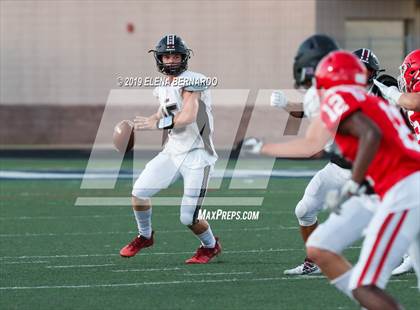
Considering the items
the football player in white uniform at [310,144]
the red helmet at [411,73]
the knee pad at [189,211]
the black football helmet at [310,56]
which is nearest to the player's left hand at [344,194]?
the football player in white uniform at [310,144]

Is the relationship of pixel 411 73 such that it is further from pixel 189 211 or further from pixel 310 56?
pixel 310 56

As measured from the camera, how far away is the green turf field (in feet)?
22.8

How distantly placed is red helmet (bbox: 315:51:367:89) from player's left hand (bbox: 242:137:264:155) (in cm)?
46

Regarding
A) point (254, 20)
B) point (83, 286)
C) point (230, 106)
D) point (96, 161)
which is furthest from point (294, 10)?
point (83, 286)

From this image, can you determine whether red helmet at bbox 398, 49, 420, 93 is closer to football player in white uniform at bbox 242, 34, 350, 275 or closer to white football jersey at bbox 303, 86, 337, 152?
football player in white uniform at bbox 242, 34, 350, 275

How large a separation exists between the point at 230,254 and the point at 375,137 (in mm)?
3990

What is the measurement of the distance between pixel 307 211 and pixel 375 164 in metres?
2.54

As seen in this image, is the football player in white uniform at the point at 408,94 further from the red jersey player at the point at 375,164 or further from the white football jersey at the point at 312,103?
the red jersey player at the point at 375,164

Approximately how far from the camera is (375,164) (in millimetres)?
5398

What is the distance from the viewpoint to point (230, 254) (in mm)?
9000

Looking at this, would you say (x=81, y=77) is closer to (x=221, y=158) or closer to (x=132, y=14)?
(x=132, y=14)

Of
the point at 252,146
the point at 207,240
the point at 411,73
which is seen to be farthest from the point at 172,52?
the point at 252,146

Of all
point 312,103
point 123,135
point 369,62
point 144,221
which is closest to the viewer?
point 312,103

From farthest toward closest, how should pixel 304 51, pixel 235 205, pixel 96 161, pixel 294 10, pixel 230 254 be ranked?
pixel 294 10, pixel 96 161, pixel 235 205, pixel 230 254, pixel 304 51
